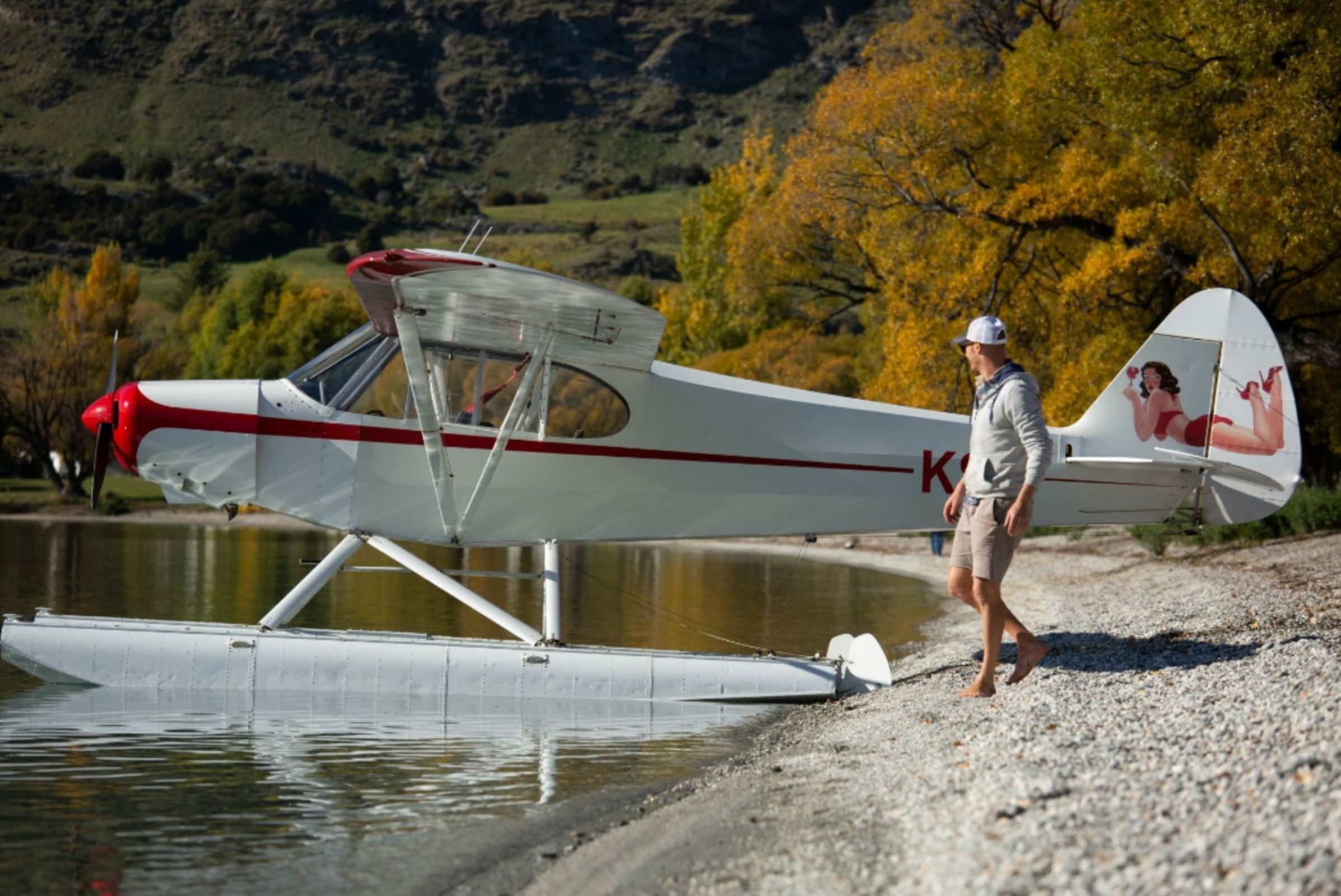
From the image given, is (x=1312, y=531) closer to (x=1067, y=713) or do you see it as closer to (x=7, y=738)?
(x=1067, y=713)

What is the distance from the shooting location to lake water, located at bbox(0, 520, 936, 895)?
538cm

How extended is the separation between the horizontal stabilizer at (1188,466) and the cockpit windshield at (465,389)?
3444 mm

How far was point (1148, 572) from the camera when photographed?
1761cm

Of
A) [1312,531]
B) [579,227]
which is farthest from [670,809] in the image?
[579,227]

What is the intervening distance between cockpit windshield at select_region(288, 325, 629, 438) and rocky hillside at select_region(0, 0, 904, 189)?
126 meters

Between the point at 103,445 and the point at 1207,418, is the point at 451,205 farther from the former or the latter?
the point at 1207,418

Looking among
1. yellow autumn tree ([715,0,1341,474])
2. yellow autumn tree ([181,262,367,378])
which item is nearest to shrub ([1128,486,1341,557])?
yellow autumn tree ([715,0,1341,474])

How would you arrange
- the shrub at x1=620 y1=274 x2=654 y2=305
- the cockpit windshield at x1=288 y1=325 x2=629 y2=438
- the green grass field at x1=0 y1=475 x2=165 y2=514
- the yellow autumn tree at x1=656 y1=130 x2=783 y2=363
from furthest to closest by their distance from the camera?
the shrub at x1=620 y1=274 x2=654 y2=305 < the green grass field at x1=0 y1=475 x2=165 y2=514 < the yellow autumn tree at x1=656 y1=130 x2=783 y2=363 < the cockpit windshield at x1=288 y1=325 x2=629 y2=438

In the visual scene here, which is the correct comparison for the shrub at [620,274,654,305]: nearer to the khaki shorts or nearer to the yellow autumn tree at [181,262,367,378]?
the yellow autumn tree at [181,262,367,378]

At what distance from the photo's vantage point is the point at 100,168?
394 feet

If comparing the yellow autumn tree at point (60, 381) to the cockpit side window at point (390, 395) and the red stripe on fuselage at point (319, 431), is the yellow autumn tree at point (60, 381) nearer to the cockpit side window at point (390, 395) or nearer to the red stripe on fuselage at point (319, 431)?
the red stripe on fuselage at point (319, 431)

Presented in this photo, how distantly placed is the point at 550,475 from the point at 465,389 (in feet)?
2.78

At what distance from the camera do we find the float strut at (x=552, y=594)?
30.1 ft

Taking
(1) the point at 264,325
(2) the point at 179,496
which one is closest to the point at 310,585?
(2) the point at 179,496
